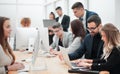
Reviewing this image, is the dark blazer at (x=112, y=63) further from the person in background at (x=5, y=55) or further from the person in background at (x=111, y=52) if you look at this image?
the person in background at (x=5, y=55)

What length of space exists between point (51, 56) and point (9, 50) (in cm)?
108

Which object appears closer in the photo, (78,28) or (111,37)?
(111,37)

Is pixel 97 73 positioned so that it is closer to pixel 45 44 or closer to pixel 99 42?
pixel 99 42

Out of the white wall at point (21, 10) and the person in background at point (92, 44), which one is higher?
the white wall at point (21, 10)

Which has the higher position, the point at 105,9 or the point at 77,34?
the point at 105,9

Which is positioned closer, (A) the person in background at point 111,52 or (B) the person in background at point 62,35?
(A) the person in background at point 111,52

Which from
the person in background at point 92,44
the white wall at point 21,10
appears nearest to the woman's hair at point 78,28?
the person in background at point 92,44

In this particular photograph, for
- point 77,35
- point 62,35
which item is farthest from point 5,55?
point 62,35

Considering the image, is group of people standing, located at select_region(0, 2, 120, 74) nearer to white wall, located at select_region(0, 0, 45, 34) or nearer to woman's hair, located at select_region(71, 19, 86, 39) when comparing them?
woman's hair, located at select_region(71, 19, 86, 39)

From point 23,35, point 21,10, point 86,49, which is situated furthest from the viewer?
point 21,10

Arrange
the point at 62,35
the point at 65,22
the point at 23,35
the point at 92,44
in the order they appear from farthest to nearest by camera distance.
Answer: the point at 65,22 → the point at 62,35 → the point at 23,35 → the point at 92,44

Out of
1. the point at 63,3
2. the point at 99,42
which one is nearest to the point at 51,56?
the point at 99,42

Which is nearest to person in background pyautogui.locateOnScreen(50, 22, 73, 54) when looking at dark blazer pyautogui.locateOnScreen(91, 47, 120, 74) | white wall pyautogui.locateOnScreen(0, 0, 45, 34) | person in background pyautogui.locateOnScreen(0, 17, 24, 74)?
person in background pyautogui.locateOnScreen(0, 17, 24, 74)

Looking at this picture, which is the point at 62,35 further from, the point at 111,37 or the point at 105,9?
the point at 111,37
